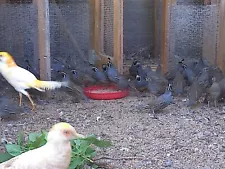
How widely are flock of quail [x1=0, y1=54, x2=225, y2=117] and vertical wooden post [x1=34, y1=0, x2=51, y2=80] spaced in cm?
24

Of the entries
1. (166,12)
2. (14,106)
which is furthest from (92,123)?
(166,12)

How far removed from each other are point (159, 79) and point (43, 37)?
1.38m

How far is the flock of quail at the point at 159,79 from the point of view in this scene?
5000 millimetres

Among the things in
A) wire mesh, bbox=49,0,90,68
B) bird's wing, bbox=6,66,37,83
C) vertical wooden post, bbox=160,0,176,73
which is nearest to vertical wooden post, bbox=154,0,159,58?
wire mesh, bbox=49,0,90,68

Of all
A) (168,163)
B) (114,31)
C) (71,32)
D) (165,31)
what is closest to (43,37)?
(114,31)

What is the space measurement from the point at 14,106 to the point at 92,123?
736mm

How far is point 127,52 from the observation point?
25.4ft

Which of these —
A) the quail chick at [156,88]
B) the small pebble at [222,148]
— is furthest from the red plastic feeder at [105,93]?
the small pebble at [222,148]

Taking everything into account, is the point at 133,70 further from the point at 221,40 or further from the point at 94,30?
the point at 221,40

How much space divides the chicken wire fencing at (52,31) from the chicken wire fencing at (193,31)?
1.21 meters

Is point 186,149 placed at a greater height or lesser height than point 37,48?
lesser

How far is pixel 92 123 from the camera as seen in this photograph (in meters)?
4.42

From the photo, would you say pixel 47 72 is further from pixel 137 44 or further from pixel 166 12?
pixel 137 44

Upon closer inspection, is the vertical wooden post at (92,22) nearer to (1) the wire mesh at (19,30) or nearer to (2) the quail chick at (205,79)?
(1) the wire mesh at (19,30)
